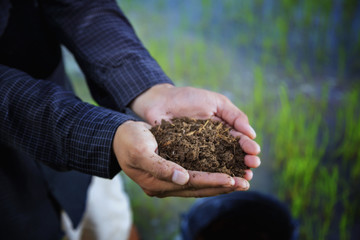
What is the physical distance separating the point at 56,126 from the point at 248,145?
Answer: 1.48 feet

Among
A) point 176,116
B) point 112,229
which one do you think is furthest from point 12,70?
point 112,229

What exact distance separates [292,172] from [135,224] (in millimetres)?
858

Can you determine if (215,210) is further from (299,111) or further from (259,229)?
(299,111)

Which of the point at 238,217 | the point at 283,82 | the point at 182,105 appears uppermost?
the point at 182,105

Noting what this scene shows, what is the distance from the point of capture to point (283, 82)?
208 centimetres

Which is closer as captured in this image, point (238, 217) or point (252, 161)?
point (252, 161)

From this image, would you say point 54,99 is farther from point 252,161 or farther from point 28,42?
point 252,161

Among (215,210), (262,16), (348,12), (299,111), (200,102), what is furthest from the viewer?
(262,16)

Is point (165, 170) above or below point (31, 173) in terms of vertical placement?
above

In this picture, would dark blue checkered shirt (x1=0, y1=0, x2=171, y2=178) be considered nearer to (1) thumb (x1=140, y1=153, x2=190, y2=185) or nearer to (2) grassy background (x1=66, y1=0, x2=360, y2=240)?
(1) thumb (x1=140, y1=153, x2=190, y2=185)

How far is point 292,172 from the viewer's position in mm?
1535

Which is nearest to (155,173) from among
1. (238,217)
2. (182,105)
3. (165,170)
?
(165,170)

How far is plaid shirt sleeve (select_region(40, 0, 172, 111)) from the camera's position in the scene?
2.81 feet

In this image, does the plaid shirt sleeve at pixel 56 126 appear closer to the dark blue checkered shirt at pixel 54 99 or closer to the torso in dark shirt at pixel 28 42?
the dark blue checkered shirt at pixel 54 99
